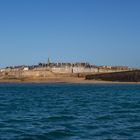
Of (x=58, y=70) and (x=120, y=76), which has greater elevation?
(x=58, y=70)

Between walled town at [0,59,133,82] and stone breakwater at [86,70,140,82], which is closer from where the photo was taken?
stone breakwater at [86,70,140,82]

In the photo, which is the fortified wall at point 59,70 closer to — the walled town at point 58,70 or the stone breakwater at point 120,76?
the walled town at point 58,70

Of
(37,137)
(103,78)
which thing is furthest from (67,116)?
(103,78)

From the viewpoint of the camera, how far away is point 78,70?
180750 millimetres

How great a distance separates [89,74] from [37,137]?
484 ft

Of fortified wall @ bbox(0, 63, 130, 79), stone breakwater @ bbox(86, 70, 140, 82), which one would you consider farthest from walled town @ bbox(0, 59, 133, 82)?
stone breakwater @ bbox(86, 70, 140, 82)

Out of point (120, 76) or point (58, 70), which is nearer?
point (120, 76)

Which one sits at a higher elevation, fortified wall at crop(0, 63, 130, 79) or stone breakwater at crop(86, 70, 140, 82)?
fortified wall at crop(0, 63, 130, 79)

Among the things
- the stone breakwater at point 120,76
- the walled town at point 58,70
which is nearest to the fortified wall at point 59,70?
the walled town at point 58,70

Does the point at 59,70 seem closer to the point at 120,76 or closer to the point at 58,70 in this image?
the point at 58,70

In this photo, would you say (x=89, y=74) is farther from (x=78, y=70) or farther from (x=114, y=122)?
(x=114, y=122)

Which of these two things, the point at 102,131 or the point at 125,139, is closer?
the point at 125,139

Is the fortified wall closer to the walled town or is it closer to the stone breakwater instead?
the walled town

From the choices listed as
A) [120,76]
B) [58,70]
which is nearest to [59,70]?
[58,70]
